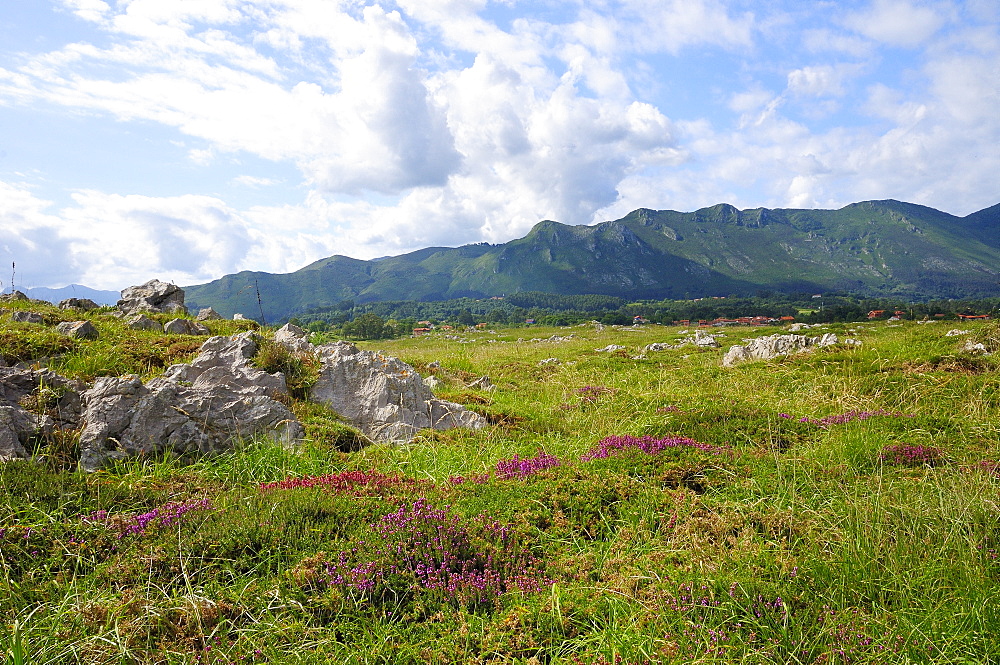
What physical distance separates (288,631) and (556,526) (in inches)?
113

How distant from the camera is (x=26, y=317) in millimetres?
11906

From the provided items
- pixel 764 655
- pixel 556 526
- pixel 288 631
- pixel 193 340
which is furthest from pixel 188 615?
pixel 193 340

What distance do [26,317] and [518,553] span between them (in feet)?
46.2

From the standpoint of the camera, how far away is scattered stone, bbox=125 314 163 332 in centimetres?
1352

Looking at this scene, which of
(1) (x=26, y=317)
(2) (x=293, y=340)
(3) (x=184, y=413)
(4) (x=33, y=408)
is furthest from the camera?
(2) (x=293, y=340)

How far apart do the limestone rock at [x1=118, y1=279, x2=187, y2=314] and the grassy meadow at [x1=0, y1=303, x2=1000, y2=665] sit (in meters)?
15.7

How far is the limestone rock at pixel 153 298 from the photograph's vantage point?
63.4 feet

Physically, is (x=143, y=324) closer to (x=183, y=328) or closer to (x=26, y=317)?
(x=183, y=328)

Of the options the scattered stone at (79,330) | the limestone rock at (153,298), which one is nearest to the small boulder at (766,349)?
the scattered stone at (79,330)

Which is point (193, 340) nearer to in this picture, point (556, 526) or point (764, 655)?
point (556, 526)

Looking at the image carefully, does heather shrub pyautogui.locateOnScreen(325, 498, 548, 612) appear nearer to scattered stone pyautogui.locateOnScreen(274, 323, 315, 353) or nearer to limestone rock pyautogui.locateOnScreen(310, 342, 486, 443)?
limestone rock pyautogui.locateOnScreen(310, 342, 486, 443)

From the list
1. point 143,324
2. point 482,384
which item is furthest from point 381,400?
point 143,324

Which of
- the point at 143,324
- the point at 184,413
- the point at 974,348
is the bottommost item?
the point at 974,348

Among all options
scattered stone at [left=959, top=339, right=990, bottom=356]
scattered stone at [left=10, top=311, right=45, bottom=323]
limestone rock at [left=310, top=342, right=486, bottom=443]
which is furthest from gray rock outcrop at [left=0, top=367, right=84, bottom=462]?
scattered stone at [left=959, top=339, right=990, bottom=356]
